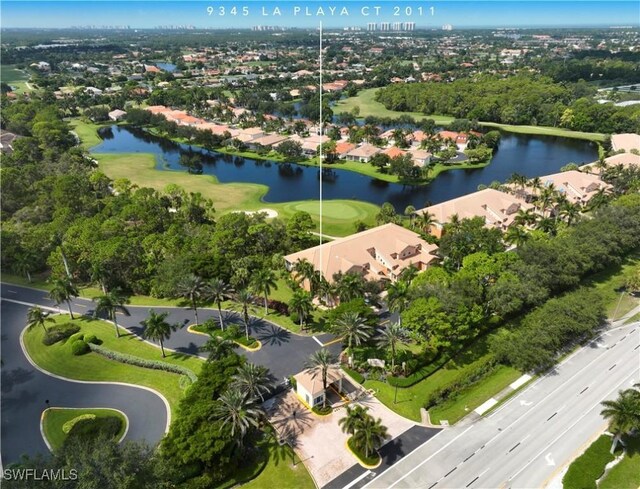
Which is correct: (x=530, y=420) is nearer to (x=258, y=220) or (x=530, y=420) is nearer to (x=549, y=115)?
(x=258, y=220)

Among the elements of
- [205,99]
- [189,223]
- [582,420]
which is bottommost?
[582,420]

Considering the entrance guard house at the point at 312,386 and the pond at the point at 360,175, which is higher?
the pond at the point at 360,175

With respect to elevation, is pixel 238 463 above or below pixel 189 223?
below

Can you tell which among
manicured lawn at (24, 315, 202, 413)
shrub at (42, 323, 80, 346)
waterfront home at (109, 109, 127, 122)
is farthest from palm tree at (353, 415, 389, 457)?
waterfront home at (109, 109, 127, 122)

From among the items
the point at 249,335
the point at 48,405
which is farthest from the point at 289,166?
the point at 48,405

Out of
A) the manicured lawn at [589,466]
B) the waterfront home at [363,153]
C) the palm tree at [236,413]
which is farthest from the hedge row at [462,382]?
the waterfront home at [363,153]

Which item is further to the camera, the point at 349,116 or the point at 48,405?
the point at 349,116

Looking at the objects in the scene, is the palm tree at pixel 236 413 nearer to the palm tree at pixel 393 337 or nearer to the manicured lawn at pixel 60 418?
the manicured lawn at pixel 60 418
